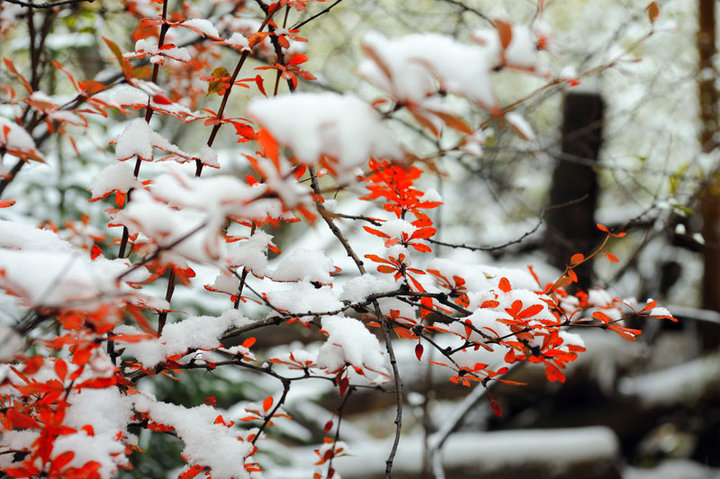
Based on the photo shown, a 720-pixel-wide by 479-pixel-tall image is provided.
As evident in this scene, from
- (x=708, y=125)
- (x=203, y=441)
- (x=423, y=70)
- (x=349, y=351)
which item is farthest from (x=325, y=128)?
(x=708, y=125)

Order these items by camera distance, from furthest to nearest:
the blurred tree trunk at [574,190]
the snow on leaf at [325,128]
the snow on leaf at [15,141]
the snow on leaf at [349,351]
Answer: the blurred tree trunk at [574,190] < the snow on leaf at [349,351] < the snow on leaf at [15,141] < the snow on leaf at [325,128]

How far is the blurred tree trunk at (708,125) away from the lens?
8.29 ft

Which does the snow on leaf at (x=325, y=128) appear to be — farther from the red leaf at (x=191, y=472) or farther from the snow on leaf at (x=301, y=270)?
the red leaf at (x=191, y=472)

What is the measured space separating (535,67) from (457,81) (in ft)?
0.23

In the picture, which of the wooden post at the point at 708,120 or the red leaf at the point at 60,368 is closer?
the red leaf at the point at 60,368

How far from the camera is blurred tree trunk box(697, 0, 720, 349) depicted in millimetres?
Answer: 2525

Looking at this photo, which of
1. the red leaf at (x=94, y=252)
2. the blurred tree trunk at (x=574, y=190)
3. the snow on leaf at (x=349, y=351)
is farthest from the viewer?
the blurred tree trunk at (x=574, y=190)

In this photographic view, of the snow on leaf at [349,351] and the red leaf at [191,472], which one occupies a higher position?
the snow on leaf at [349,351]

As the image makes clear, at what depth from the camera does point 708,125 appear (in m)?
2.94

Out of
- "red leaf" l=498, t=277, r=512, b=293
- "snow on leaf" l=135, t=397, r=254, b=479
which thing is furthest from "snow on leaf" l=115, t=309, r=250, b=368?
"red leaf" l=498, t=277, r=512, b=293

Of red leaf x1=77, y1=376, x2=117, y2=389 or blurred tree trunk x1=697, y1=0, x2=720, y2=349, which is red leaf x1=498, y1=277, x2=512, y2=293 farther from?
blurred tree trunk x1=697, y1=0, x2=720, y2=349

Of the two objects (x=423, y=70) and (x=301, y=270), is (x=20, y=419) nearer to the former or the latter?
(x=301, y=270)

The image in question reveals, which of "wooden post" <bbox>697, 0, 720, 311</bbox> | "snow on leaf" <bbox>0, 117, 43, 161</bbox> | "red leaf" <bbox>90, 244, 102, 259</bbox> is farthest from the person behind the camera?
"wooden post" <bbox>697, 0, 720, 311</bbox>

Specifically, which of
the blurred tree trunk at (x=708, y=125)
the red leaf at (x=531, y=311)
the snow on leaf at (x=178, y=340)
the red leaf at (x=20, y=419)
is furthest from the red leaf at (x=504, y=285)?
the blurred tree trunk at (x=708, y=125)
